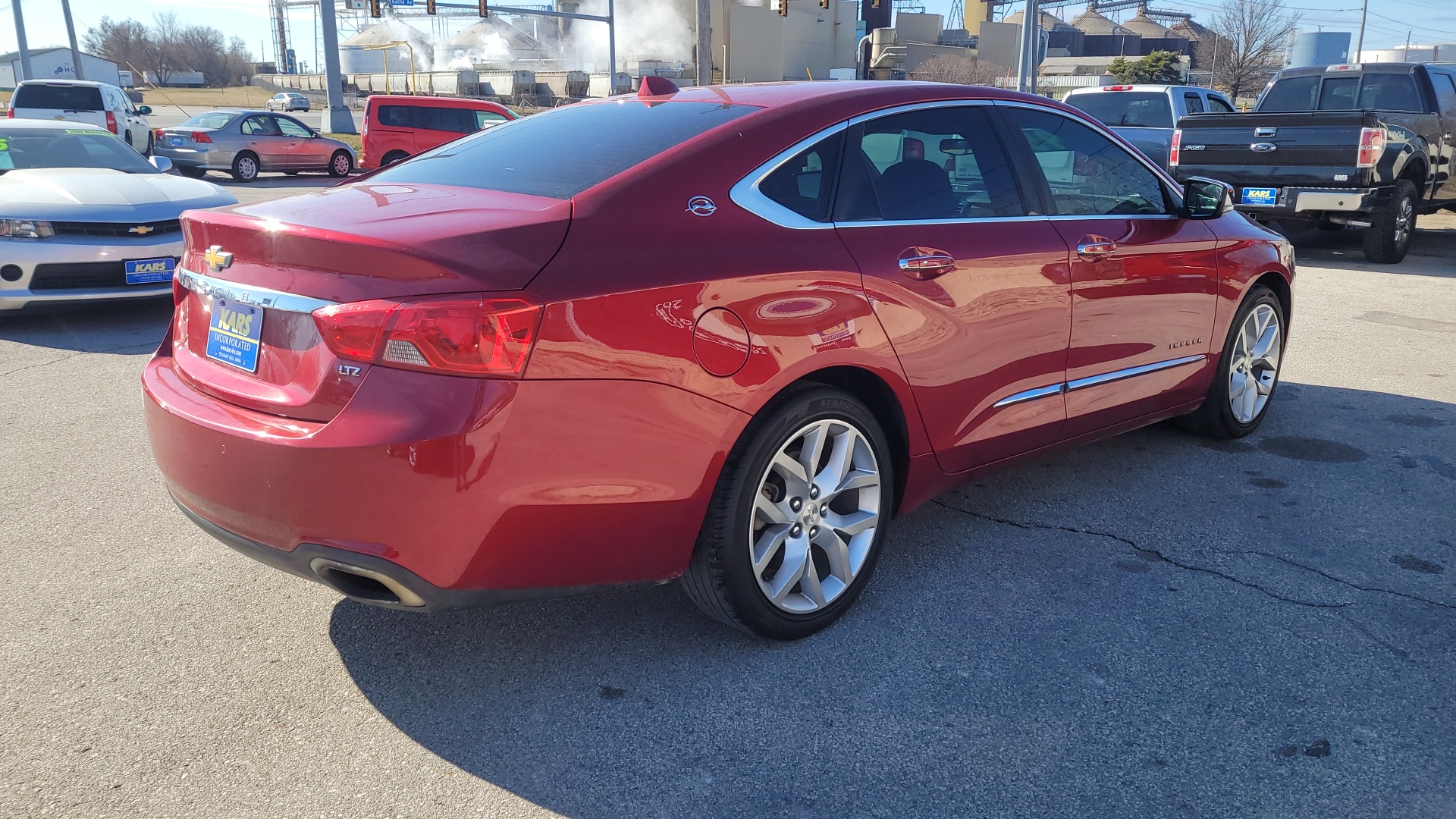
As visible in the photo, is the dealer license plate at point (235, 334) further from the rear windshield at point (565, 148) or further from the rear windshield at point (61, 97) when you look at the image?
the rear windshield at point (61, 97)

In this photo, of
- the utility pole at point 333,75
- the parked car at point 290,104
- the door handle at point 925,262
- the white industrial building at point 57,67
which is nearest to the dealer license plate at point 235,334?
the door handle at point 925,262

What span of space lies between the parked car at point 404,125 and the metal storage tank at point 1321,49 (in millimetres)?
75379

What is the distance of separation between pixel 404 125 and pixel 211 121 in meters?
3.76

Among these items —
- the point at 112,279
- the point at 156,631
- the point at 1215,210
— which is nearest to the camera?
the point at 156,631

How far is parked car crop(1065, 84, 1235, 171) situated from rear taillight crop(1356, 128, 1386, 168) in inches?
139

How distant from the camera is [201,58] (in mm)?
118000

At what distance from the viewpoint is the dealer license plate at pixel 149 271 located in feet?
24.1

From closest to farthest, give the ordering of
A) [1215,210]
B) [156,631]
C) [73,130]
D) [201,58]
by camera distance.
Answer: [156,631]
[1215,210]
[73,130]
[201,58]

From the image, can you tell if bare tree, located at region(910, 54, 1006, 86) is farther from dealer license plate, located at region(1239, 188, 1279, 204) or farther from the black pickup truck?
dealer license plate, located at region(1239, 188, 1279, 204)

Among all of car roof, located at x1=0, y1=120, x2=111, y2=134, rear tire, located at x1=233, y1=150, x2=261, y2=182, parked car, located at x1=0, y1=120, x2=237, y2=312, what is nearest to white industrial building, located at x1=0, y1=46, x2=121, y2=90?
rear tire, located at x1=233, y1=150, x2=261, y2=182

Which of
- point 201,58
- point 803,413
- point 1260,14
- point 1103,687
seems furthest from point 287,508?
point 201,58

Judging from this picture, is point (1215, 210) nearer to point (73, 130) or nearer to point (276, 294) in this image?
point (276, 294)

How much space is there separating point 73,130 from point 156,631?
26.0 ft

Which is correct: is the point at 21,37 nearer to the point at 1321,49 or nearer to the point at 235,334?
the point at 235,334
